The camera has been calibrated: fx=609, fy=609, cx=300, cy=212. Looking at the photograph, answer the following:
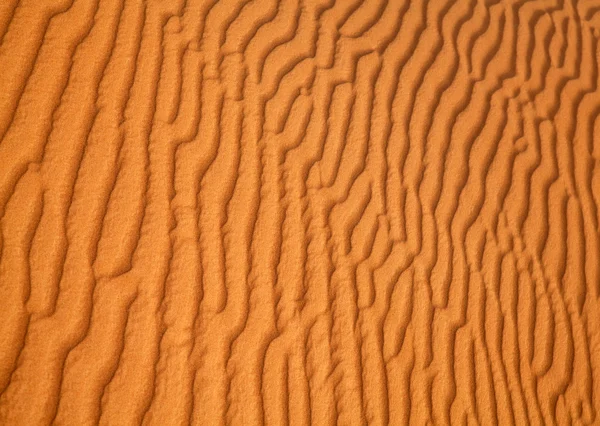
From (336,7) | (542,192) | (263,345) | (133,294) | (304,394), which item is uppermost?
(336,7)

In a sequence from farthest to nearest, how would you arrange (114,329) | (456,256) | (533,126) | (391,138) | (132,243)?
1. (533,126)
2. (391,138)
3. (456,256)
4. (132,243)
5. (114,329)

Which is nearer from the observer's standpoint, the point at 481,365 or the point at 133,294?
the point at 133,294

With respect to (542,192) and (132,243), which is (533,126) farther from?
(132,243)

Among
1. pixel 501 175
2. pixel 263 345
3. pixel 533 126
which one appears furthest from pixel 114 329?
pixel 533 126

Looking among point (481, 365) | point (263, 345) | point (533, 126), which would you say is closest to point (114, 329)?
point (263, 345)

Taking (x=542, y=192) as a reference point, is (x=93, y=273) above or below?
below

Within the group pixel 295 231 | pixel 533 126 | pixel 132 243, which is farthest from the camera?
pixel 533 126

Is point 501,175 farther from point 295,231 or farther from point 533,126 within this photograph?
point 295,231
